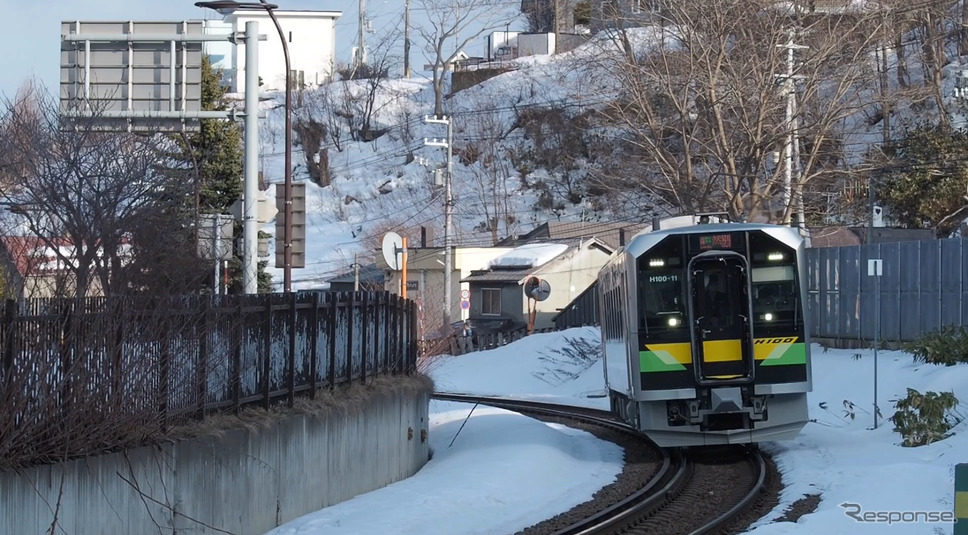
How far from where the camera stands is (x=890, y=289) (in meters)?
25.6

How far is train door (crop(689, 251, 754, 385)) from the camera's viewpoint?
51.6 feet

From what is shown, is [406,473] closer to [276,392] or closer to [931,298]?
[276,392]

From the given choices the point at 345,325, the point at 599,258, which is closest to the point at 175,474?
the point at 345,325

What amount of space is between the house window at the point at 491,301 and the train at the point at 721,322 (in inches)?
1487

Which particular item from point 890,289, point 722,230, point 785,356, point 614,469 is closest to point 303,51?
point 890,289

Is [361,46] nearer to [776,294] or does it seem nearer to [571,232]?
[571,232]

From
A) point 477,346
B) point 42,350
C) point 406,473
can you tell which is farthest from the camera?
point 477,346

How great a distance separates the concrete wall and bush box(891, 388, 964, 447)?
7.04 metres

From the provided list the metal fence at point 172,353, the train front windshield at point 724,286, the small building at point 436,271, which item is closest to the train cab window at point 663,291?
the train front windshield at point 724,286

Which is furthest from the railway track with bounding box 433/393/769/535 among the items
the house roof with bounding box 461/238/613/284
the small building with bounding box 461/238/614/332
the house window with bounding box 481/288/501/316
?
the house window with bounding box 481/288/501/316

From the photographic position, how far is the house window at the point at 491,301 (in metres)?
53.8

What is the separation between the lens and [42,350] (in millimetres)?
8672

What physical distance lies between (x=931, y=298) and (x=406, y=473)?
12741 millimetres

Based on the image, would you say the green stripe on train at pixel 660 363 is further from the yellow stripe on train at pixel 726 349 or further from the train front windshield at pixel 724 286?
the train front windshield at pixel 724 286
